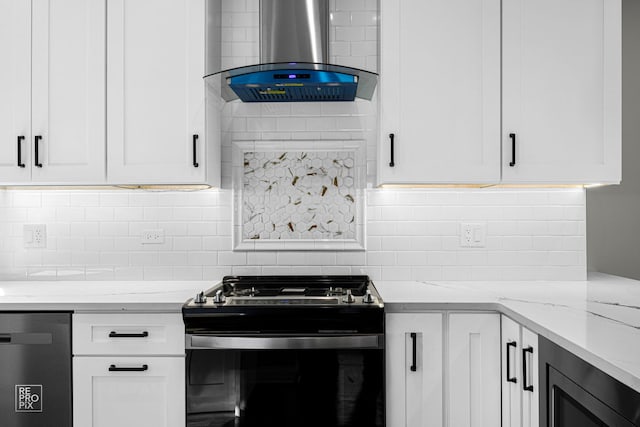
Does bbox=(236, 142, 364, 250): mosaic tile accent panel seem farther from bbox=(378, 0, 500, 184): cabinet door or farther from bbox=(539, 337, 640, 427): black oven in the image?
bbox=(539, 337, 640, 427): black oven

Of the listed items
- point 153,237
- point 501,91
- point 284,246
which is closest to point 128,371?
point 153,237

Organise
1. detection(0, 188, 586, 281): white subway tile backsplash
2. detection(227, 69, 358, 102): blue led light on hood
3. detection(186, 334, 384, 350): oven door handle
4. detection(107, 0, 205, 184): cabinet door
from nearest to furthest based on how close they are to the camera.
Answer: detection(186, 334, 384, 350): oven door handle < detection(227, 69, 358, 102): blue led light on hood < detection(107, 0, 205, 184): cabinet door < detection(0, 188, 586, 281): white subway tile backsplash

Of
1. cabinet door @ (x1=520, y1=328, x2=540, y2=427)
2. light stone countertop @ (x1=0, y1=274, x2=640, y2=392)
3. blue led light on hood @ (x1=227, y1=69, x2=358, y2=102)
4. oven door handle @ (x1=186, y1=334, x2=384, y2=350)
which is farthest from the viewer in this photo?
blue led light on hood @ (x1=227, y1=69, x2=358, y2=102)

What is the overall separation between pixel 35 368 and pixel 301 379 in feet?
3.44

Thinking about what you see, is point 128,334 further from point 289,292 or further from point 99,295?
point 289,292

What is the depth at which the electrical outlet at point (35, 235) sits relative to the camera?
2.52 meters

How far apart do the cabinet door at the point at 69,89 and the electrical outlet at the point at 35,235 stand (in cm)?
46

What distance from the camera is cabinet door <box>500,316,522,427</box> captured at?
1714 mm

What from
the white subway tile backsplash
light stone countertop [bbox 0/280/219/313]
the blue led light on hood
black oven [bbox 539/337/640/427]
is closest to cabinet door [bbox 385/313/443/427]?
black oven [bbox 539/337/640/427]

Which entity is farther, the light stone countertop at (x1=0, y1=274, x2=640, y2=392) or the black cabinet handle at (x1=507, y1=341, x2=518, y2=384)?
the black cabinet handle at (x1=507, y1=341, x2=518, y2=384)

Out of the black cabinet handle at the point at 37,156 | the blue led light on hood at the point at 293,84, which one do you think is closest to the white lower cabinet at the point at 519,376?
the blue led light on hood at the point at 293,84

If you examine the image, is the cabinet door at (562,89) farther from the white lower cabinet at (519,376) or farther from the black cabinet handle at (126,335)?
the black cabinet handle at (126,335)

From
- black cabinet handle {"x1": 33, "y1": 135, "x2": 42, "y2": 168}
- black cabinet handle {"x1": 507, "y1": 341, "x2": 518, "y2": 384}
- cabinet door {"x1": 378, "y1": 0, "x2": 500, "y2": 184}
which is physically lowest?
black cabinet handle {"x1": 507, "y1": 341, "x2": 518, "y2": 384}

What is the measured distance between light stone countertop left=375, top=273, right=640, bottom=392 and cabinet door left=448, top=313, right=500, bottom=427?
73 mm
